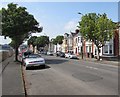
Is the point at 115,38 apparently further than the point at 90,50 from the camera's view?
No

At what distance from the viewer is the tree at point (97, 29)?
151 feet

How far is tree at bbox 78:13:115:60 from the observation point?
1817 inches

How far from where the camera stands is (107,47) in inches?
2288

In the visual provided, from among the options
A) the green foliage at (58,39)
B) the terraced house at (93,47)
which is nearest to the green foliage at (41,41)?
the green foliage at (58,39)

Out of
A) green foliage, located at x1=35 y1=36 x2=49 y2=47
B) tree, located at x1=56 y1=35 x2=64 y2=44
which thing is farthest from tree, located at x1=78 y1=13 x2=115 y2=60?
green foliage, located at x1=35 y1=36 x2=49 y2=47

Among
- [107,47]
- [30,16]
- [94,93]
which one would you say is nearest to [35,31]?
[30,16]

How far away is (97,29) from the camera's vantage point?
46.2 m

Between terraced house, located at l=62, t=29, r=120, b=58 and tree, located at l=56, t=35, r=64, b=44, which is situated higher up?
tree, located at l=56, t=35, r=64, b=44

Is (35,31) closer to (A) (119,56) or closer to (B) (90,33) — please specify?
(B) (90,33)

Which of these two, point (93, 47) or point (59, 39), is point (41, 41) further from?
point (93, 47)

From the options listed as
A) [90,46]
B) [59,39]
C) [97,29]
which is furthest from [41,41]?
[97,29]

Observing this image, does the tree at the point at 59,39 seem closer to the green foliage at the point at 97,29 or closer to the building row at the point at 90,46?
the building row at the point at 90,46

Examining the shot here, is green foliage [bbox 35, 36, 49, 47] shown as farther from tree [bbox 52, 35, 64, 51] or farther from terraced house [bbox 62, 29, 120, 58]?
terraced house [bbox 62, 29, 120, 58]

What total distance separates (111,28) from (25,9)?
1697 centimetres
